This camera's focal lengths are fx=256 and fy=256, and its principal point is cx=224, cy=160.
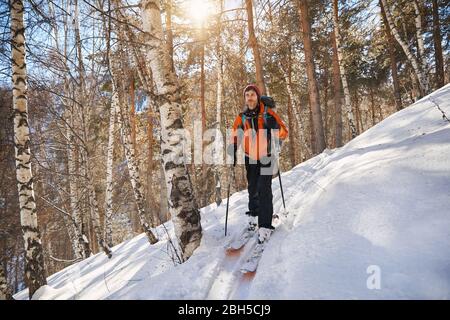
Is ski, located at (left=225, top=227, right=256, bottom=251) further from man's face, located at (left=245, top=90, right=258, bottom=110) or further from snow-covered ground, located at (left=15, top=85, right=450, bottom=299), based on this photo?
man's face, located at (left=245, top=90, right=258, bottom=110)

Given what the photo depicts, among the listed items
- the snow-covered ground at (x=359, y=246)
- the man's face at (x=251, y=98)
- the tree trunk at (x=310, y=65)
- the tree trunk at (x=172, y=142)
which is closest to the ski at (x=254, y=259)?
the snow-covered ground at (x=359, y=246)

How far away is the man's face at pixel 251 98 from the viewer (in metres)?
4.05

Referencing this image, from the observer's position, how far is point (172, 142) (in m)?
4.11

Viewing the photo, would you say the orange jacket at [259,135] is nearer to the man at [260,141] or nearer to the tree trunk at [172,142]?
the man at [260,141]

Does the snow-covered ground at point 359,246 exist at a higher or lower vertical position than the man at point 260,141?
lower

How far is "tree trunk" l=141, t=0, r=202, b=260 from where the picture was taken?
4.05 m

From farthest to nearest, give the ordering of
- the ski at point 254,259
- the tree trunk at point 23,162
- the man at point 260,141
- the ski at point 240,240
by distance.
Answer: the tree trunk at point 23,162 < the man at point 260,141 < the ski at point 240,240 < the ski at point 254,259

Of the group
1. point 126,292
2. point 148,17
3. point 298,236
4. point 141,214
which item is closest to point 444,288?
point 298,236

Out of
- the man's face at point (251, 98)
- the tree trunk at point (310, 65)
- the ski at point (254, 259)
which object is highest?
the tree trunk at point (310, 65)

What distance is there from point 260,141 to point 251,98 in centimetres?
70

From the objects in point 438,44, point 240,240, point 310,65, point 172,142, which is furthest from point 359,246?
point 438,44

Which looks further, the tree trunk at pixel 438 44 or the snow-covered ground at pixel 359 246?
the tree trunk at pixel 438 44

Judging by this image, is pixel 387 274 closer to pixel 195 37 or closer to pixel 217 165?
pixel 217 165

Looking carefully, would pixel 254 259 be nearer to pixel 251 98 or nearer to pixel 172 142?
pixel 172 142
